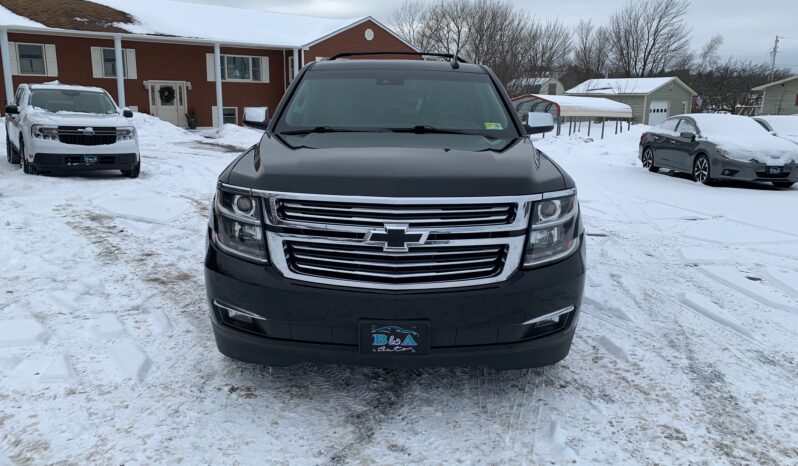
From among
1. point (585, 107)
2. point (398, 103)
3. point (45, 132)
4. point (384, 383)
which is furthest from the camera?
point (585, 107)

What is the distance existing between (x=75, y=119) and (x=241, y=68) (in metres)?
20.7

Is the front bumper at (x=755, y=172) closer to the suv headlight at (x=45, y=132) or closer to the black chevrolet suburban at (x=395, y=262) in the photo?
the black chevrolet suburban at (x=395, y=262)

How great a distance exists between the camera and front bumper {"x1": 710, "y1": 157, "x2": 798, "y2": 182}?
455 inches

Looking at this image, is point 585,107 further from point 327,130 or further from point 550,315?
point 550,315

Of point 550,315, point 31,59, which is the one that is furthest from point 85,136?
point 31,59

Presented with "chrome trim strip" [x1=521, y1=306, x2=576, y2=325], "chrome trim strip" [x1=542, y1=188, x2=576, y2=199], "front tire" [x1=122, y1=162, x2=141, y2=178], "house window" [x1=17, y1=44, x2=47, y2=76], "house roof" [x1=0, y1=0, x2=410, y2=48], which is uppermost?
"house roof" [x1=0, y1=0, x2=410, y2=48]

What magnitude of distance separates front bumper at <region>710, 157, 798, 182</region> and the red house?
67.6 ft

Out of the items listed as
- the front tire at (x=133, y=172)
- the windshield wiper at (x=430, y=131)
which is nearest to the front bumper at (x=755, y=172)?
the windshield wiper at (x=430, y=131)

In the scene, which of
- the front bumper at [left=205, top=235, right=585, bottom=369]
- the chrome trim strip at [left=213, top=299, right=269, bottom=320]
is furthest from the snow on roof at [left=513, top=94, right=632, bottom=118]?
the chrome trim strip at [left=213, top=299, right=269, bottom=320]

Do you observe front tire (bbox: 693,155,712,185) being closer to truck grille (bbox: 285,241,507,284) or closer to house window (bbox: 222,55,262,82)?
truck grille (bbox: 285,241,507,284)

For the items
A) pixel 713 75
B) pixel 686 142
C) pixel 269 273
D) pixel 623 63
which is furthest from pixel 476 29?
pixel 269 273

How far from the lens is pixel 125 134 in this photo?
35.1 ft

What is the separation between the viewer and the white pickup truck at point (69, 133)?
10148 mm

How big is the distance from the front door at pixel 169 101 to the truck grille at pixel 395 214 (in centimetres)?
2769
